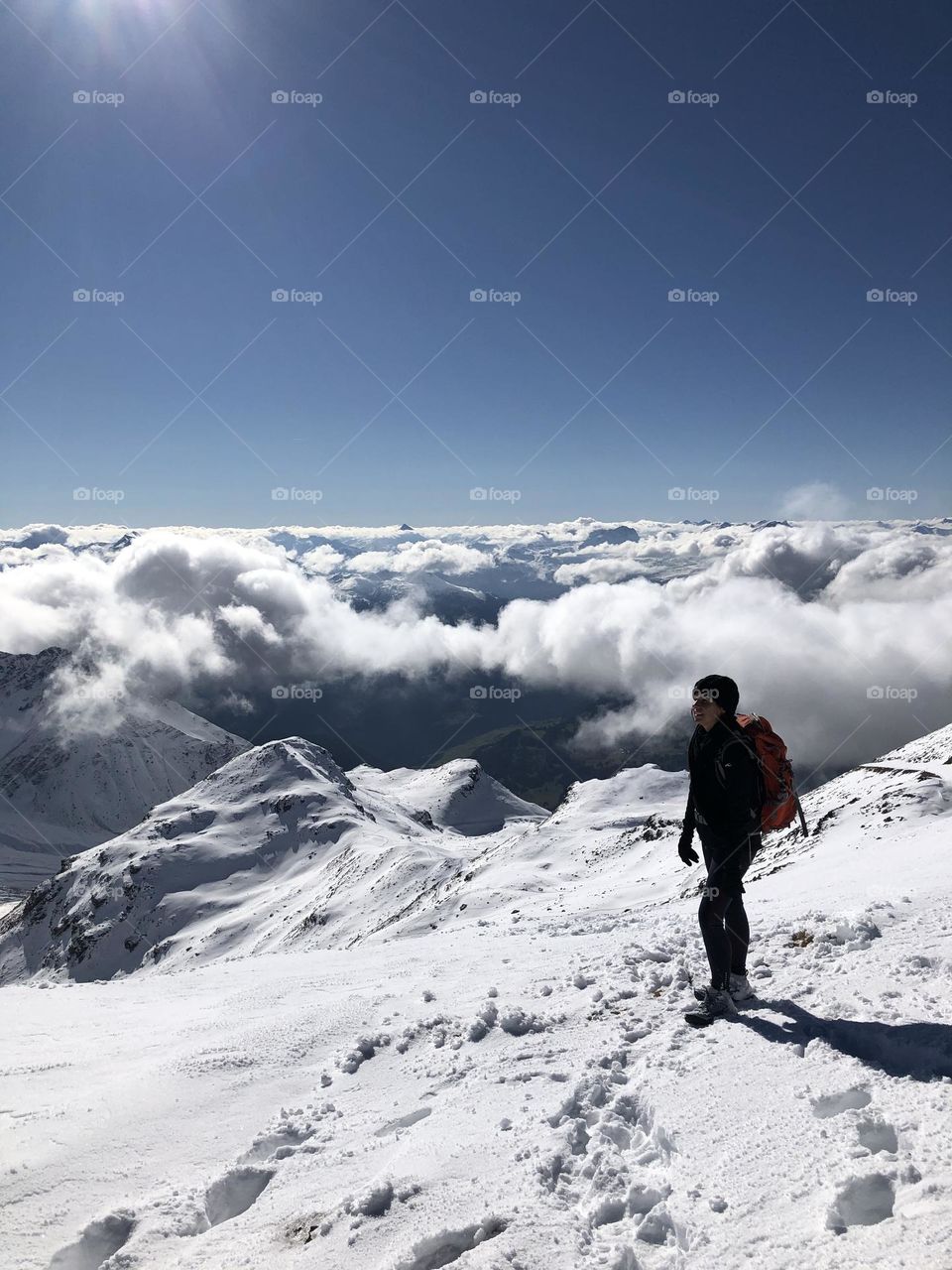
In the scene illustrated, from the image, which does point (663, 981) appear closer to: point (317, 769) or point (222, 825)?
point (222, 825)

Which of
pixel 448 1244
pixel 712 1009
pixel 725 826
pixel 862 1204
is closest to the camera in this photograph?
pixel 862 1204

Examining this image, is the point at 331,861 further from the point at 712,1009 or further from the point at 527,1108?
the point at 527,1108

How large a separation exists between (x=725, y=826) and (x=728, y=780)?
51cm

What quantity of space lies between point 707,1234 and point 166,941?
133m

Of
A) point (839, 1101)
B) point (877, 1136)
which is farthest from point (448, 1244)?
point (839, 1101)

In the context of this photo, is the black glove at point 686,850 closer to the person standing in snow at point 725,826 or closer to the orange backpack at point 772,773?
the person standing in snow at point 725,826

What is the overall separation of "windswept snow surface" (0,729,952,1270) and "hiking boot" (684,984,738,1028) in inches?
7.1

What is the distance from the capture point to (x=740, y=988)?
6.95m

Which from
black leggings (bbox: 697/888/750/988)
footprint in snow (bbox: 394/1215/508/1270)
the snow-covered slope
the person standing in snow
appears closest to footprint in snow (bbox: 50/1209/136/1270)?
footprint in snow (bbox: 394/1215/508/1270)

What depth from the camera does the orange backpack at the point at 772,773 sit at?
7086 mm

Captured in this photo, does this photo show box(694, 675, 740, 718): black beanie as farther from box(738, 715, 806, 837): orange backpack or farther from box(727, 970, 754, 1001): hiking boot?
box(727, 970, 754, 1001): hiking boot

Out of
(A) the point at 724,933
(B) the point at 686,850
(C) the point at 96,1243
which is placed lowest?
(C) the point at 96,1243

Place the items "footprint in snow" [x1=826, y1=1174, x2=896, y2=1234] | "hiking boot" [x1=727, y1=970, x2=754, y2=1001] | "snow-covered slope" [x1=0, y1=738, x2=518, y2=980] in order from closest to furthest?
"footprint in snow" [x1=826, y1=1174, x2=896, y2=1234], "hiking boot" [x1=727, y1=970, x2=754, y2=1001], "snow-covered slope" [x1=0, y1=738, x2=518, y2=980]

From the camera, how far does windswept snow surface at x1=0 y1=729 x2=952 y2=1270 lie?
404 cm
